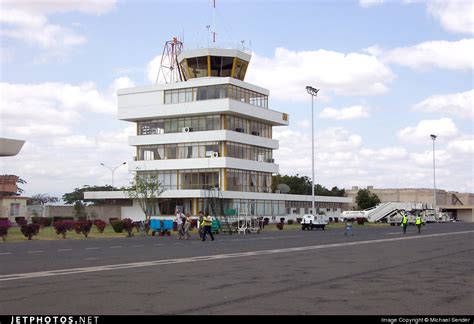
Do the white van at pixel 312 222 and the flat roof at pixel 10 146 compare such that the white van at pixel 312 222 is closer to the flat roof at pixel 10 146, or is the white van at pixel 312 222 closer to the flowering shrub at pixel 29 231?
the flowering shrub at pixel 29 231

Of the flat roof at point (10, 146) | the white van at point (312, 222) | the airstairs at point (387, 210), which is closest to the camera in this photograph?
the flat roof at point (10, 146)

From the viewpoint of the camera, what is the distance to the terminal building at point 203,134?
249 feet

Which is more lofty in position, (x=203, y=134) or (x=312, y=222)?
(x=203, y=134)

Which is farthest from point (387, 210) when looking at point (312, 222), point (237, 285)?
point (237, 285)

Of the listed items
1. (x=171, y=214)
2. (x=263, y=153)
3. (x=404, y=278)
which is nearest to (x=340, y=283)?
(x=404, y=278)

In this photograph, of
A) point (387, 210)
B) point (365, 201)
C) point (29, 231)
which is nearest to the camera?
point (29, 231)

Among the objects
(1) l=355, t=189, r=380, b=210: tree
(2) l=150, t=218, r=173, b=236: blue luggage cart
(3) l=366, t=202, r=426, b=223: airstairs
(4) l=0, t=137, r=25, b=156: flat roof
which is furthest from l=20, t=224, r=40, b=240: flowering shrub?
(1) l=355, t=189, r=380, b=210: tree

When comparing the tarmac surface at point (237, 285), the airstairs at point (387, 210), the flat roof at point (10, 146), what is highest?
the flat roof at point (10, 146)

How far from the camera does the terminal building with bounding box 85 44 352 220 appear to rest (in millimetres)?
75750

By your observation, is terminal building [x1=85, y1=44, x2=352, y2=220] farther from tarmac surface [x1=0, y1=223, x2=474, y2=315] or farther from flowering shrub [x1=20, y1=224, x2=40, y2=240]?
tarmac surface [x1=0, y1=223, x2=474, y2=315]

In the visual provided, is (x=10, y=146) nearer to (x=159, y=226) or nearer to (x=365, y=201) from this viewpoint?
(x=159, y=226)

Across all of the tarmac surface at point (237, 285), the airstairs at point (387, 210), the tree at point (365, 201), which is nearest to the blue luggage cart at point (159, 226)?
the tarmac surface at point (237, 285)

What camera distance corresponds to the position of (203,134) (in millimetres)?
76062

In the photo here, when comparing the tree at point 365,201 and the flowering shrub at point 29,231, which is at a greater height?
the tree at point 365,201
